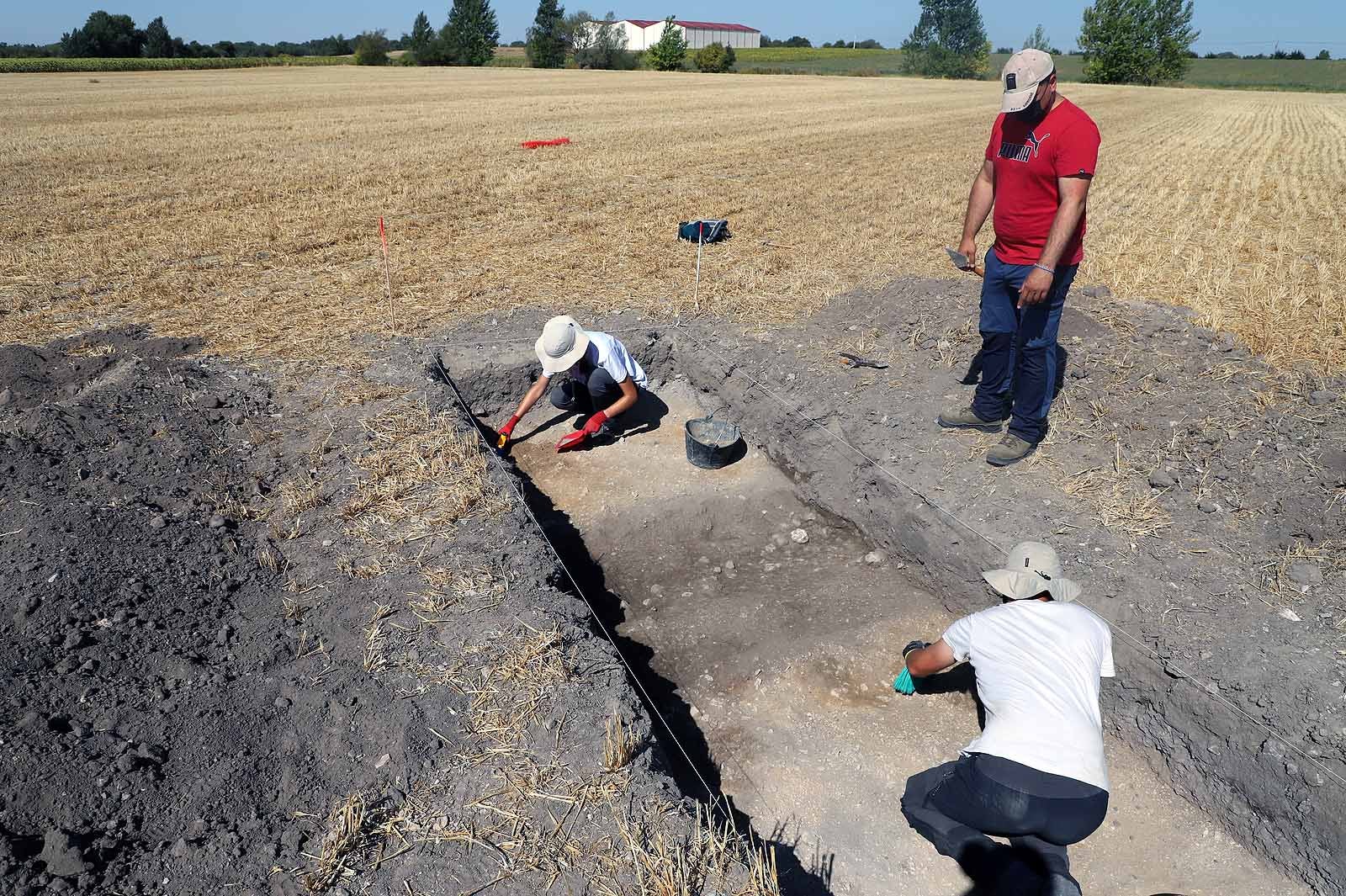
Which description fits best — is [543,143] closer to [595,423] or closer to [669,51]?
[595,423]

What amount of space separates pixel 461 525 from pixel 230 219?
8.54 meters

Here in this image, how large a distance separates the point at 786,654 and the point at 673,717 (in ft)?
2.47

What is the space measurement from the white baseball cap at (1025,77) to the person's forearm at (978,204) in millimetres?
699

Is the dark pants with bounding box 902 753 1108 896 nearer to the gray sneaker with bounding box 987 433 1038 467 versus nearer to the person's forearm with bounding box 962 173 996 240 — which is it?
the gray sneaker with bounding box 987 433 1038 467

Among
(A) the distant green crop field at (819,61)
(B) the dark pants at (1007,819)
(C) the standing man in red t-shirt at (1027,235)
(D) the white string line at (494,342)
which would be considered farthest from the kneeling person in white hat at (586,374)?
(A) the distant green crop field at (819,61)

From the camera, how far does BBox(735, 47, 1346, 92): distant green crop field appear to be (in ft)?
209

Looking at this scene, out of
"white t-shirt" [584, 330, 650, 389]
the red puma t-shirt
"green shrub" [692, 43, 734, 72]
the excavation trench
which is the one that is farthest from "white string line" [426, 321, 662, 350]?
"green shrub" [692, 43, 734, 72]

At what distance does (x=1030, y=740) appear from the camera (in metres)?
2.98

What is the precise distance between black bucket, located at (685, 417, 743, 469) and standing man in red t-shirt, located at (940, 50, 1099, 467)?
1628 millimetres

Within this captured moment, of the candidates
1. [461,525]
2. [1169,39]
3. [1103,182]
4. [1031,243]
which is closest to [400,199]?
[461,525]

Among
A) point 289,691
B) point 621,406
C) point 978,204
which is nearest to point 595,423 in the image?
point 621,406

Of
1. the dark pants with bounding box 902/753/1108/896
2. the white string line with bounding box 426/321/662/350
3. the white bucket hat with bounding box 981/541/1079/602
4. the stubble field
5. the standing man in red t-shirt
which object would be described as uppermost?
the standing man in red t-shirt

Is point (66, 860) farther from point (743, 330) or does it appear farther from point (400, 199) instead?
point (400, 199)

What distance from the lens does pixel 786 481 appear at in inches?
242
